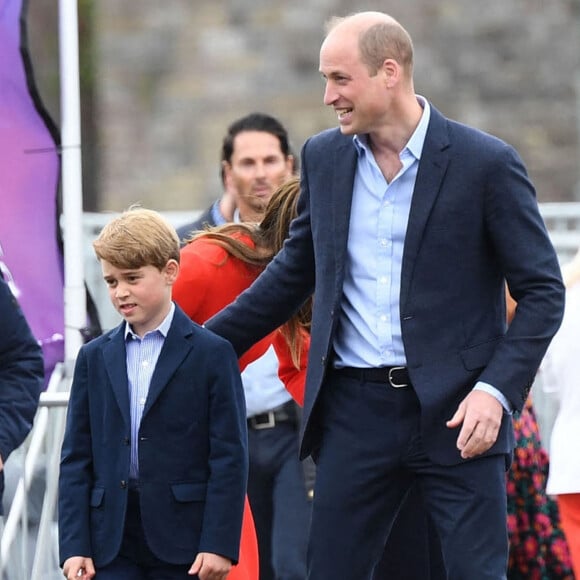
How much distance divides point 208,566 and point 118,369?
1.76 feet

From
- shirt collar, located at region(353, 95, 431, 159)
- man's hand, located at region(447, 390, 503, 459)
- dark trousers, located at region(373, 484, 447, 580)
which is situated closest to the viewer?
man's hand, located at region(447, 390, 503, 459)

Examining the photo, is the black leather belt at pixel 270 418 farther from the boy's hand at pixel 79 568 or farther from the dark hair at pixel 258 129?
the boy's hand at pixel 79 568

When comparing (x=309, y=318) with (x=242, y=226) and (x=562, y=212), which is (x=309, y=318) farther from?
(x=562, y=212)

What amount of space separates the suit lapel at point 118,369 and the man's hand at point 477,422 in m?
0.80

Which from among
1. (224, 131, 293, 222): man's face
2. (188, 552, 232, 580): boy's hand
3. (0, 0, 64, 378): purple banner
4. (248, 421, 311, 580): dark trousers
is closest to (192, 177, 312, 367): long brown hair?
(0, 0, 64, 378): purple banner

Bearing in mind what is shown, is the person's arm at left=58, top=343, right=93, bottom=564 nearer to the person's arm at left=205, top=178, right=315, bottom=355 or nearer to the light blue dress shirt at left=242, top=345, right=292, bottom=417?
the person's arm at left=205, top=178, right=315, bottom=355

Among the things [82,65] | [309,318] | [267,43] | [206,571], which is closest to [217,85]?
[267,43]

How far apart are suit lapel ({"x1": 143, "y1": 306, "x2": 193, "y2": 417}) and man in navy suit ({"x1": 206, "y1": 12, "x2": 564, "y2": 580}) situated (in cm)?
36

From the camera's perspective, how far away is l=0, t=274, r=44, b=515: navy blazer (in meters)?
5.34

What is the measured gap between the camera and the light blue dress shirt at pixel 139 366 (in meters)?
5.07

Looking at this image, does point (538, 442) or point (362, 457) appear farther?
point (538, 442)

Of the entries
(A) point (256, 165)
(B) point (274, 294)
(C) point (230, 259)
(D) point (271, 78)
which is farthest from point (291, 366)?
(D) point (271, 78)

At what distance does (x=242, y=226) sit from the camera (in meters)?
5.79

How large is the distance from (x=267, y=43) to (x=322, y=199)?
10628mm
